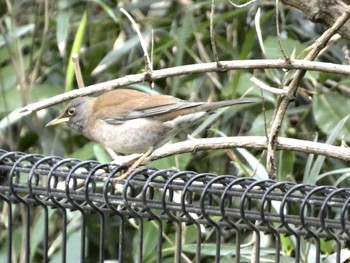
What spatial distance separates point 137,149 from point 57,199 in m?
1.59

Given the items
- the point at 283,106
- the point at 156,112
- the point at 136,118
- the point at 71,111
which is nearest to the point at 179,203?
the point at 283,106

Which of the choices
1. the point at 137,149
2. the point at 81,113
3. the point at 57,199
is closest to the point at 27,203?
the point at 57,199

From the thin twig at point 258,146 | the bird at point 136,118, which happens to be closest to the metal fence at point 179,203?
the thin twig at point 258,146

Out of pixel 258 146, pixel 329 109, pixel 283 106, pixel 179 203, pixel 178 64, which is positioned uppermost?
pixel 178 64

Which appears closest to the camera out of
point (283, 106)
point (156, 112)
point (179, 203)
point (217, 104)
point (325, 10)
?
point (179, 203)

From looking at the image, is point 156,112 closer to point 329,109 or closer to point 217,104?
point 217,104

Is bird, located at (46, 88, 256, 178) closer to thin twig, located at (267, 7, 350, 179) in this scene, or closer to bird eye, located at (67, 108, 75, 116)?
bird eye, located at (67, 108, 75, 116)

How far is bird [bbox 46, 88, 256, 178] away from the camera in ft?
16.9

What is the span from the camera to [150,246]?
5.27 m

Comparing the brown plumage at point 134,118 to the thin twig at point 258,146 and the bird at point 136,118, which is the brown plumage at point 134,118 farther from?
the thin twig at point 258,146

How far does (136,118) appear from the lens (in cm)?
534

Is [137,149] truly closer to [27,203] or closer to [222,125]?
[222,125]

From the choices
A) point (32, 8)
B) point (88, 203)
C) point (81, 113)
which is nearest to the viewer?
point (88, 203)

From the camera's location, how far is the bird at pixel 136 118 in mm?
5137
